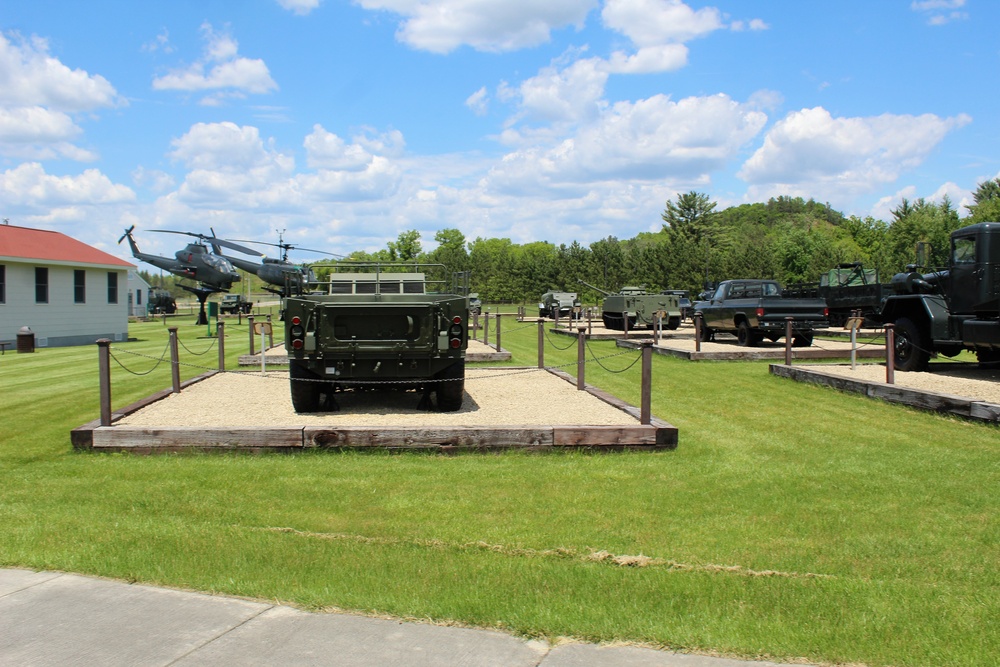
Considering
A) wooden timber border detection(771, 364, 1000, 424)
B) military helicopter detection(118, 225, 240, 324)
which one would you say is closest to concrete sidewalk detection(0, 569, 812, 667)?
wooden timber border detection(771, 364, 1000, 424)

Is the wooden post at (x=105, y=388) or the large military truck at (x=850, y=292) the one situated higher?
the large military truck at (x=850, y=292)

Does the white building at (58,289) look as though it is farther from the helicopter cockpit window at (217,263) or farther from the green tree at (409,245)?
the green tree at (409,245)

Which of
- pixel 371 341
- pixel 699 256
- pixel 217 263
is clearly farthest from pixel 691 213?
pixel 371 341

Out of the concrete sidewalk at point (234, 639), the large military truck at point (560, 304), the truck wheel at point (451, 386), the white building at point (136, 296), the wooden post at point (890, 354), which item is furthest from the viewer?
the white building at point (136, 296)

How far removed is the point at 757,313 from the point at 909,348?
22.9 ft

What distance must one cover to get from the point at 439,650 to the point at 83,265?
31.5m

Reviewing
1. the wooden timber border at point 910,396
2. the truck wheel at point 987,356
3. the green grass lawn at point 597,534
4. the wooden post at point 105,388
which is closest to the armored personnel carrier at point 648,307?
the truck wheel at point 987,356

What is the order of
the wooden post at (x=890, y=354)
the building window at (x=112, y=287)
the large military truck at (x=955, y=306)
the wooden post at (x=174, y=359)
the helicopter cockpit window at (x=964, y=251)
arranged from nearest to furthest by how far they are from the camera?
the wooden post at (x=174, y=359)
the wooden post at (x=890, y=354)
the large military truck at (x=955, y=306)
the helicopter cockpit window at (x=964, y=251)
the building window at (x=112, y=287)

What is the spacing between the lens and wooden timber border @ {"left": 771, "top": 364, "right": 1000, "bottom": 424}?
9.83 metres

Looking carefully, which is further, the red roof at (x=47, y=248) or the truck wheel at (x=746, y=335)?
the red roof at (x=47, y=248)

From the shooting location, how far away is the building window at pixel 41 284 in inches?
1162

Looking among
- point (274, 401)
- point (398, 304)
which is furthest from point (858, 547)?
point (274, 401)

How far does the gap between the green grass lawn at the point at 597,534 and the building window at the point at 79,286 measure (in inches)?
959

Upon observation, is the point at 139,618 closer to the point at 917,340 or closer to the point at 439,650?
the point at 439,650
